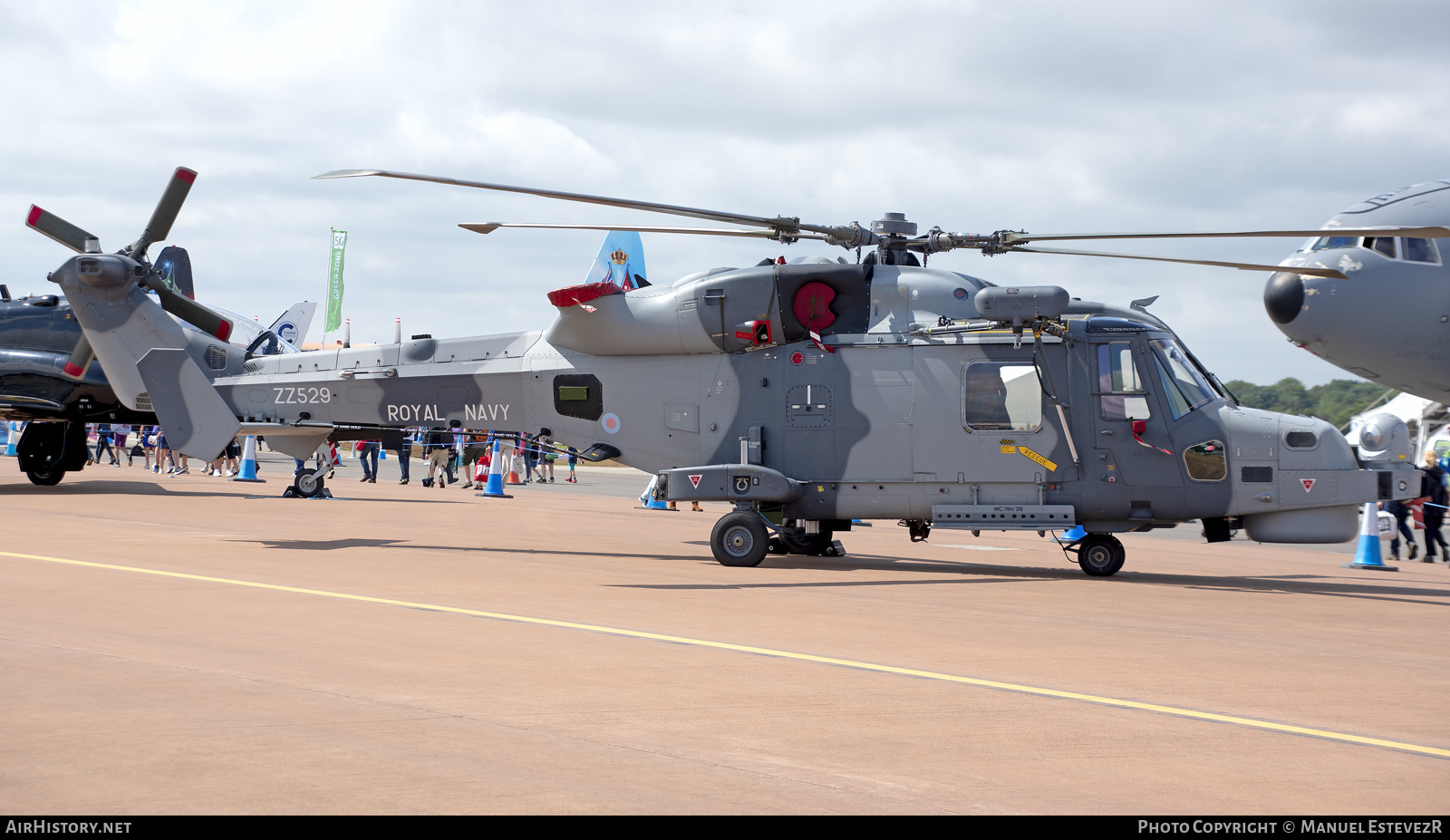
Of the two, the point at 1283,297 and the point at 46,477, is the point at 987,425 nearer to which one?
the point at 1283,297

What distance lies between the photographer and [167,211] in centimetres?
2145

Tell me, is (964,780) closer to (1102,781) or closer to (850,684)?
(1102,781)

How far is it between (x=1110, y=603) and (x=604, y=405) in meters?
6.67

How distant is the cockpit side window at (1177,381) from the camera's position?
12.9m

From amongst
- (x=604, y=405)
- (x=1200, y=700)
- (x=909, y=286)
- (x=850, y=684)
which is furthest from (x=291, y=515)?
(x=1200, y=700)

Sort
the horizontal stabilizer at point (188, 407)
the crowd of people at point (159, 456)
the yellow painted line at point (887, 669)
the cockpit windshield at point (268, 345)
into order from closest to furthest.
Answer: the yellow painted line at point (887, 669) < the horizontal stabilizer at point (188, 407) < the cockpit windshield at point (268, 345) < the crowd of people at point (159, 456)

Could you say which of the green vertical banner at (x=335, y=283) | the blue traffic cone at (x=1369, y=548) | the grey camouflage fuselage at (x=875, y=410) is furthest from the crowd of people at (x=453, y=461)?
the green vertical banner at (x=335, y=283)

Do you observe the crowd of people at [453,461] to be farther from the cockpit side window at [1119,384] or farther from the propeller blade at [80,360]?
the cockpit side window at [1119,384]

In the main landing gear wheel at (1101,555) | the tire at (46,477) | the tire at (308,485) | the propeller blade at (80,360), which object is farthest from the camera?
the tire at (46,477)

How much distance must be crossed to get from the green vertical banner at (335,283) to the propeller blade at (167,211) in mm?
38992

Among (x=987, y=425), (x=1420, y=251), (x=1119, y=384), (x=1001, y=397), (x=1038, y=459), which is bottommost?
(x=1038, y=459)

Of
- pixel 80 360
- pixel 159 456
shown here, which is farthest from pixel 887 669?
pixel 159 456

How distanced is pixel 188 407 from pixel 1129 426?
1370 centimetres
